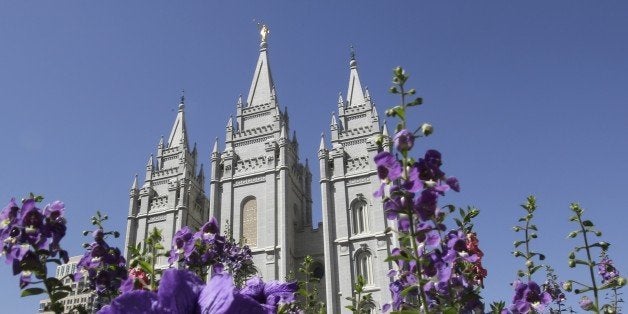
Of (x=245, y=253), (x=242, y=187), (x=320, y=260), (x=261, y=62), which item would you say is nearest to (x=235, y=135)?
(x=242, y=187)

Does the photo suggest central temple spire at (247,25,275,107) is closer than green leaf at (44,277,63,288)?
No

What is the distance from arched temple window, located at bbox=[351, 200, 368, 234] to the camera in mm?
35969

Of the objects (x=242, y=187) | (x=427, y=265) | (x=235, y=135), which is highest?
(x=235, y=135)

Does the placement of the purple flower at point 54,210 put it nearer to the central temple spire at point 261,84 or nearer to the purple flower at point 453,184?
the purple flower at point 453,184

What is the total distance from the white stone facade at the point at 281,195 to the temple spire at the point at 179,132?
0.73 meters

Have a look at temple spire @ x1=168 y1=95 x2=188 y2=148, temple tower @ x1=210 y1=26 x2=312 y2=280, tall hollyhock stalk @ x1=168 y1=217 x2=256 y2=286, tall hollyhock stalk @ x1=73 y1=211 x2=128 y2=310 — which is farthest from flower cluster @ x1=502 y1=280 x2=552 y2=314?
temple spire @ x1=168 y1=95 x2=188 y2=148

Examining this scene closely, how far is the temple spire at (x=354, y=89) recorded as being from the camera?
4341 cm

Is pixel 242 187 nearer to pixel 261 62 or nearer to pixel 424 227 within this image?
pixel 261 62

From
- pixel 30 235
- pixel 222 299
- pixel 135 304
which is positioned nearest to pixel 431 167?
pixel 222 299

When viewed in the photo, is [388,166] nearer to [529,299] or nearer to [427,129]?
[427,129]

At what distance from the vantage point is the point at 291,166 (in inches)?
1596

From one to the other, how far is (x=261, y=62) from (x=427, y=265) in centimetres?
4695

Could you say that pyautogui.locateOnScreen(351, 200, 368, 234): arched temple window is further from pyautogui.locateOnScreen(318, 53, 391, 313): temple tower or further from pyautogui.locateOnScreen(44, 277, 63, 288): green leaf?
pyautogui.locateOnScreen(44, 277, 63, 288): green leaf

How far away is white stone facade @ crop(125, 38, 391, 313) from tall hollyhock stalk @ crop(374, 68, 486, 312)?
2851 cm
